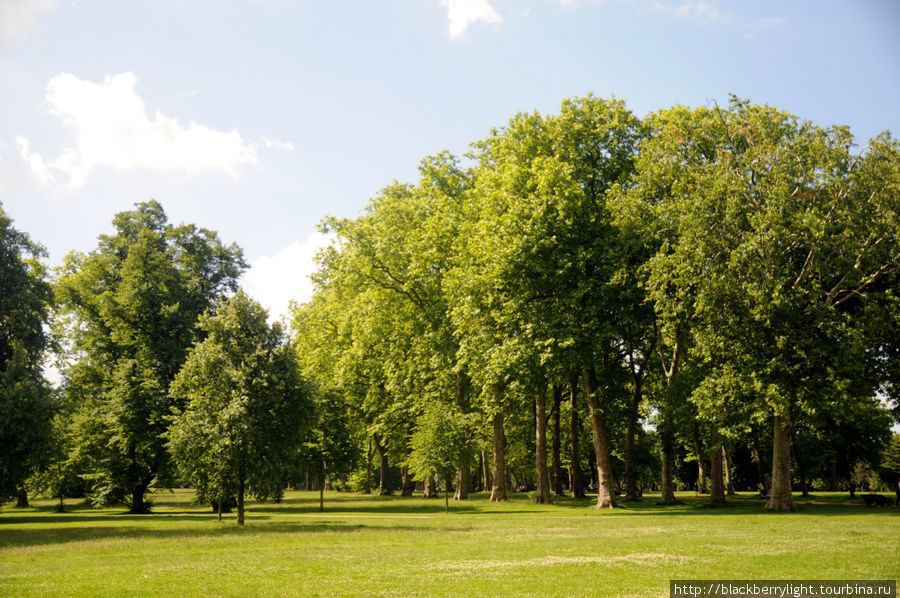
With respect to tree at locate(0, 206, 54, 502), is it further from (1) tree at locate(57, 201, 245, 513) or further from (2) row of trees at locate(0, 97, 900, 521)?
(1) tree at locate(57, 201, 245, 513)

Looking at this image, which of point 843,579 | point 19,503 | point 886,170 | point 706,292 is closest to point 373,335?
point 706,292

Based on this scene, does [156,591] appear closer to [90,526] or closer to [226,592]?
[226,592]

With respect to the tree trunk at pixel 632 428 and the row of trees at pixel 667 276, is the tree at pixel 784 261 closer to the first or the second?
the row of trees at pixel 667 276

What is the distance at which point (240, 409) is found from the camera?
1015 inches

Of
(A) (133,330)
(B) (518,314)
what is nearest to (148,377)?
(A) (133,330)

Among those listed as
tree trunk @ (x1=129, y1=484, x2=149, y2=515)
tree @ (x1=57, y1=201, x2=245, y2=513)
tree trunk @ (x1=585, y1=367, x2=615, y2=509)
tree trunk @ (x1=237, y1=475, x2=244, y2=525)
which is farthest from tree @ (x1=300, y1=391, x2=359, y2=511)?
tree trunk @ (x1=585, y1=367, x2=615, y2=509)

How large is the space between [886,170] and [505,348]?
18742 millimetres

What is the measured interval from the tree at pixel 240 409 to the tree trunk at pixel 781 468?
22035mm

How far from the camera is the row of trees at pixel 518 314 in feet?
91.0

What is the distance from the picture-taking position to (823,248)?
28828 millimetres

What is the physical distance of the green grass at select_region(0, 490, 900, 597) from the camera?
12.8 m

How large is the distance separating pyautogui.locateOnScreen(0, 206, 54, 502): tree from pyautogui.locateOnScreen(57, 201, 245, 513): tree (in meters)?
5.55

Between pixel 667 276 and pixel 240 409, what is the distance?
1971 cm

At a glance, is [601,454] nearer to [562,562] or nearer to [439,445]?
[439,445]
